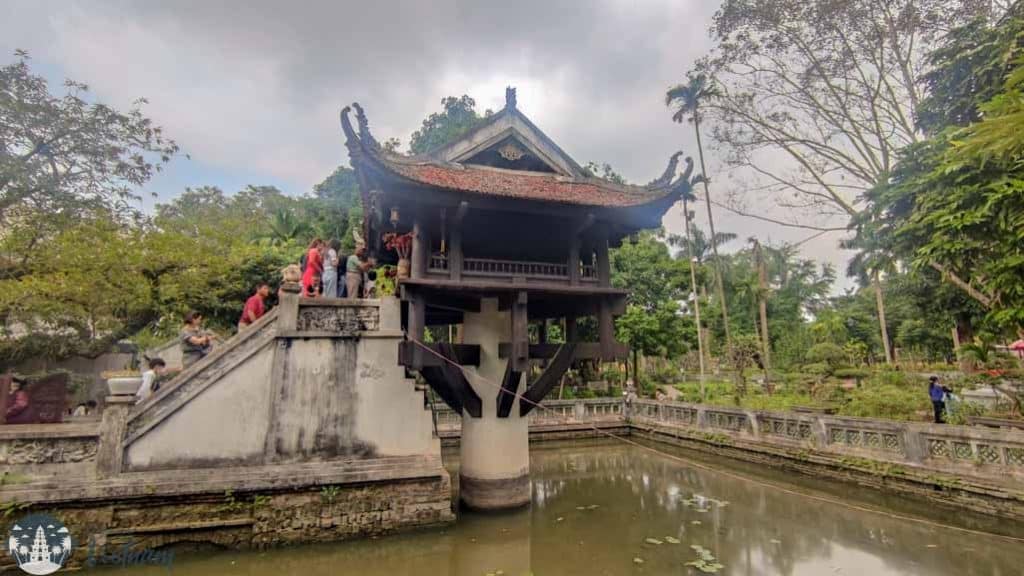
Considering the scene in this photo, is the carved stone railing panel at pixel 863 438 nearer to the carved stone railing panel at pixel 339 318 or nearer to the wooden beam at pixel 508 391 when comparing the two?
the wooden beam at pixel 508 391

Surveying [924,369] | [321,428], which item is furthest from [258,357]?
[924,369]

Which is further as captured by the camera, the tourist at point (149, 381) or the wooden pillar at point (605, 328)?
the wooden pillar at point (605, 328)

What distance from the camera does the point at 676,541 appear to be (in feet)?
19.9

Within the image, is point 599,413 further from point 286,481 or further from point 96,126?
point 96,126

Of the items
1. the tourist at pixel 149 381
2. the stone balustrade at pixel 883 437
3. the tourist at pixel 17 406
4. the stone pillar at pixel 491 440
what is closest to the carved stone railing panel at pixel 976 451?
the stone balustrade at pixel 883 437

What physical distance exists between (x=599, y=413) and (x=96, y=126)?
1640 cm

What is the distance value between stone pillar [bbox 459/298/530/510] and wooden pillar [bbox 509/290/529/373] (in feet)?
2.77

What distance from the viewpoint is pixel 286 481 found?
590cm

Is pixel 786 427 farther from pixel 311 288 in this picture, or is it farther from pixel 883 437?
pixel 311 288


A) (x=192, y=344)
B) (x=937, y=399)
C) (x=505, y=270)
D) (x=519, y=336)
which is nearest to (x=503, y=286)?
(x=505, y=270)

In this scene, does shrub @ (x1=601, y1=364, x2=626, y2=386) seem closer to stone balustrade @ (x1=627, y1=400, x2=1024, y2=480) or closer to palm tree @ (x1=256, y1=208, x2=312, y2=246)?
stone balustrade @ (x1=627, y1=400, x2=1024, y2=480)

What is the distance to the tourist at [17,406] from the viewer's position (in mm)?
6156

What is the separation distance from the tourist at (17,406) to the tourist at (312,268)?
12.7ft

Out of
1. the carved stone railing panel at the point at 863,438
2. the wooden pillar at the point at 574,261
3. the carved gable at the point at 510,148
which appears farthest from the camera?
the carved stone railing panel at the point at 863,438
